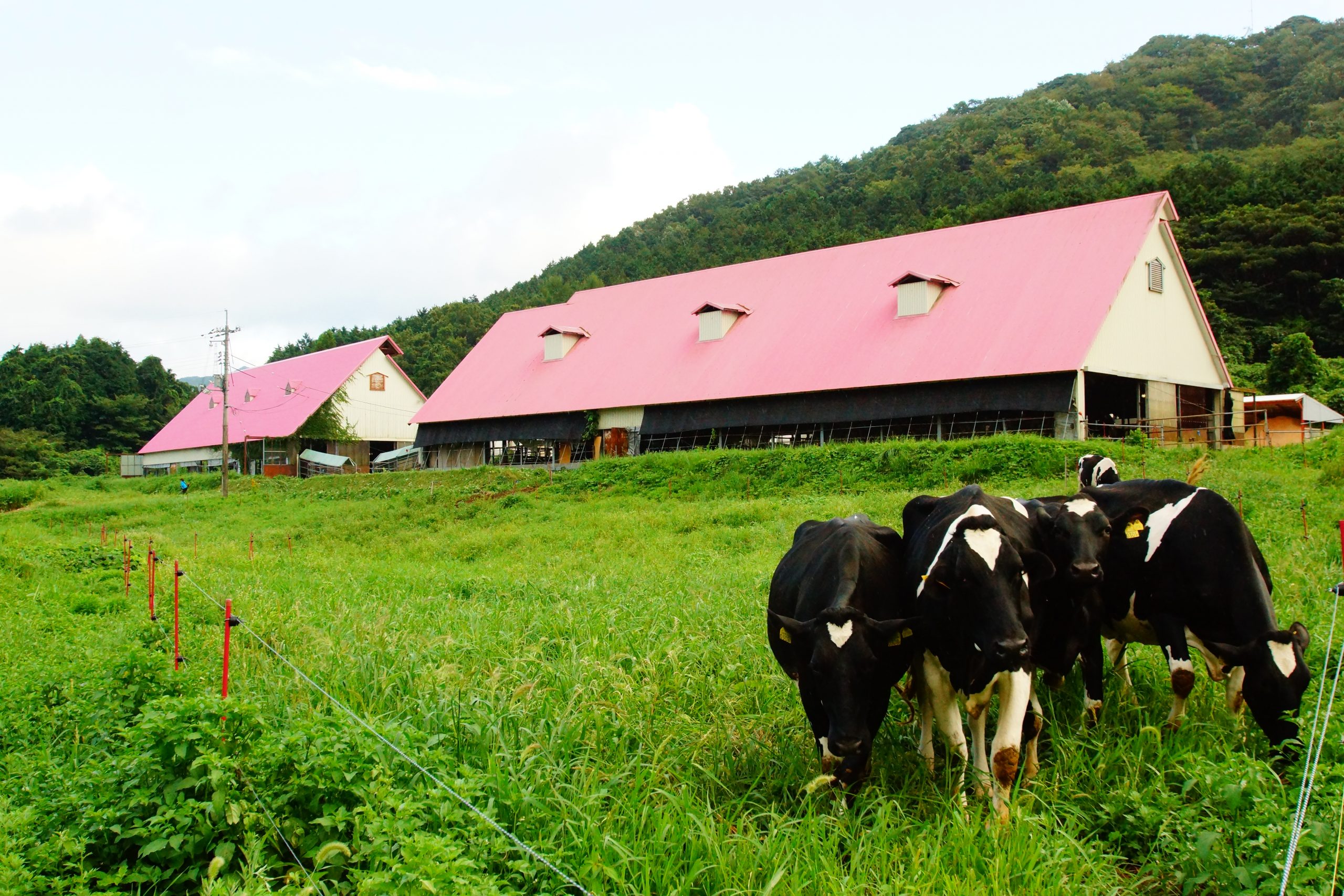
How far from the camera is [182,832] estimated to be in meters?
4.18

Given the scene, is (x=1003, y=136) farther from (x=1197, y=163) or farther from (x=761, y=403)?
(x=761, y=403)

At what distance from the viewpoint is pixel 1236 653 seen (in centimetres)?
554

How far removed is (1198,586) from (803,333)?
21.8 metres

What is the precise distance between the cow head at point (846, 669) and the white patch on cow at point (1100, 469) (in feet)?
15.0

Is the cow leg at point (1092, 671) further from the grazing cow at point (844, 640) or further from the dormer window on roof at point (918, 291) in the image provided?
the dormer window on roof at point (918, 291)

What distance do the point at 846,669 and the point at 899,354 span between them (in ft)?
66.4

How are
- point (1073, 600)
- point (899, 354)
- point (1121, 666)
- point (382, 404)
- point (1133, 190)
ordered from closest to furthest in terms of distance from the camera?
1. point (1073, 600)
2. point (1121, 666)
3. point (899, 354)
4. point (1133, 190)
5. point (382, 404)

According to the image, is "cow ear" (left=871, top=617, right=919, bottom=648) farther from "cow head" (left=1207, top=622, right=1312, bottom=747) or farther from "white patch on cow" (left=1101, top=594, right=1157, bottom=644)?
"white patch on cow" (left=1101, top=594, right=1157, bottom=644)

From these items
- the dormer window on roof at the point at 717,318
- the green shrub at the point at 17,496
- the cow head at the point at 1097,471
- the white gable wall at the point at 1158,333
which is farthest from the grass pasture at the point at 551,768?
the green shrub at the point at 17,496

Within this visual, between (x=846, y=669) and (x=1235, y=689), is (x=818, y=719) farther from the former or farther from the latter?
(x=1235, y=689)

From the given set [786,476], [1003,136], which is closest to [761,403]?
[786,476]

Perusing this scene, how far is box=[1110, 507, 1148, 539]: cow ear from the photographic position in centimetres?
639

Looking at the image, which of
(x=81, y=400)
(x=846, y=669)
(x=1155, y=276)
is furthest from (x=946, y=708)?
(x=81, y=400)

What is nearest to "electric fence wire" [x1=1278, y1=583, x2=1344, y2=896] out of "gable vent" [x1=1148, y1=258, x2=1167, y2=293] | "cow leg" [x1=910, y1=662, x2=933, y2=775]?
"cow leg" [x1=910, y1=662, x2=933, y2=775]
